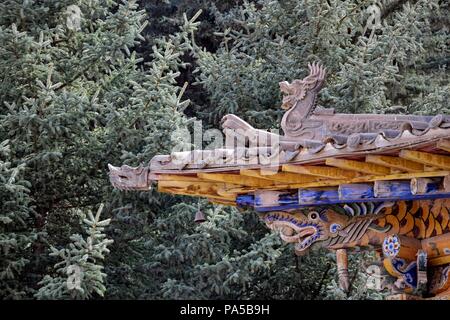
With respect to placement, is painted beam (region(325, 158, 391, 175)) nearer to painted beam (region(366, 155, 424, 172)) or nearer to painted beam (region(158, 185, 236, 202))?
painted beam (region(366, 155, 424, 172))

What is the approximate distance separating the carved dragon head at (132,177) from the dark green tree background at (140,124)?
2526mm

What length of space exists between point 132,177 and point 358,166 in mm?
1521

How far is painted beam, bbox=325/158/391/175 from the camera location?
318 inches

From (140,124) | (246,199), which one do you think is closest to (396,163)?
(246,199)

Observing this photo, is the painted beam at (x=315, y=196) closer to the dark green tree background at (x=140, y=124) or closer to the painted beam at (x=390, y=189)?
the painted beam at (x=390, y=189)

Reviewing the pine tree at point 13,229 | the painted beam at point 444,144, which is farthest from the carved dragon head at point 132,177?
the pine tree at point 13,229

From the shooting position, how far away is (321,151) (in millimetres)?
8055

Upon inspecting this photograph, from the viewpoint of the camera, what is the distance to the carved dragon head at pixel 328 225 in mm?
8680

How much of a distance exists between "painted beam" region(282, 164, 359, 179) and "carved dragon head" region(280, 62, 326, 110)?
50 cm

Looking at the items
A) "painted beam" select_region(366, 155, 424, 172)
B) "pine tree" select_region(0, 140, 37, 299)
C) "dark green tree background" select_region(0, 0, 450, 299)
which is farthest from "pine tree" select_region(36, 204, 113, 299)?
"painted beam" select_region(366, 155, 424, 172)

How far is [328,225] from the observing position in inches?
344

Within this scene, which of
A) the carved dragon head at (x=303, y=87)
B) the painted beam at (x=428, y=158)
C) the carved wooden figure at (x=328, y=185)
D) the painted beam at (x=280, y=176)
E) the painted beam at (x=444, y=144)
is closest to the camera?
the painted beam at (x=444, y=144)

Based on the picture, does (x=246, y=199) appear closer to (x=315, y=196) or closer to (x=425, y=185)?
(x=315, y=196)

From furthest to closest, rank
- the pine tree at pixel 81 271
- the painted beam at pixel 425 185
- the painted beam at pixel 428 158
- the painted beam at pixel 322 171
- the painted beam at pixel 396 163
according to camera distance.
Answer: the pine tree at pixel 81 271 < the painted beam at pixel 322 171 < the painted beam at pixel 425 185 < the painted beam at pixel 396 163 < the painted beam at pixel 428 158
